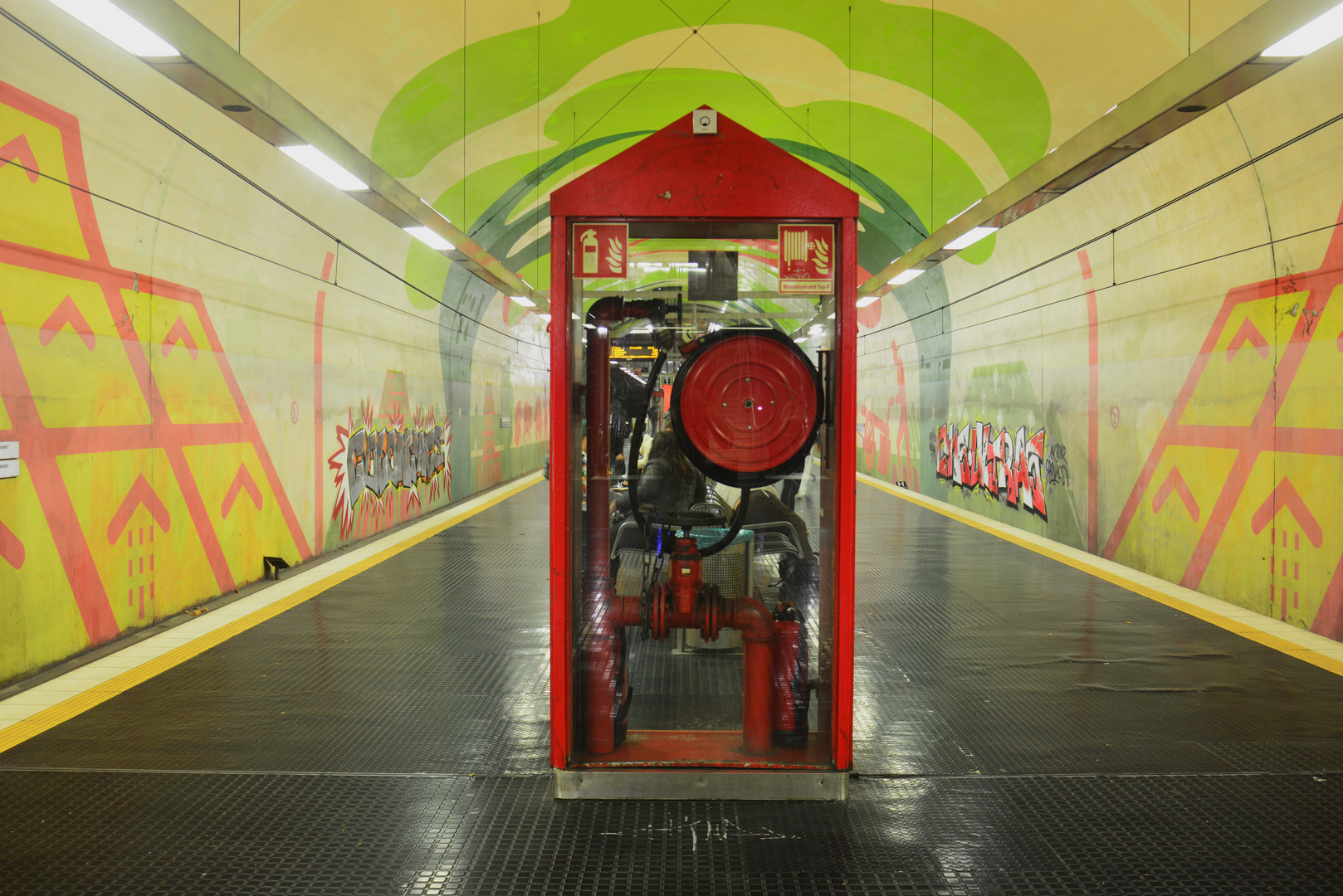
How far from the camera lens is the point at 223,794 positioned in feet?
11.1

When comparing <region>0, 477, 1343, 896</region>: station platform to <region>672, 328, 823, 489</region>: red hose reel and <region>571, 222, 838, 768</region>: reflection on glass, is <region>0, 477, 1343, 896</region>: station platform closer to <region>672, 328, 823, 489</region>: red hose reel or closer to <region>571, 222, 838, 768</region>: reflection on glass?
<region>571, 222, 838, 768</region>: reflection on glass

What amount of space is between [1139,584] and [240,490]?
26.5ft

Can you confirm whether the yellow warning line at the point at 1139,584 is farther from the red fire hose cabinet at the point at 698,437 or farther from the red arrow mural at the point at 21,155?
the red arrow mural at the point at 21,155

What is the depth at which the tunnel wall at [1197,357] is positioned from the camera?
569 cm

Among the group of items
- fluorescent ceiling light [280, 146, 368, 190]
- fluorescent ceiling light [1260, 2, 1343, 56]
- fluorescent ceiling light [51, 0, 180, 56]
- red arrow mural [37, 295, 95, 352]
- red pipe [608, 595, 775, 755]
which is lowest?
red pipe [608, 595, 775, 755]

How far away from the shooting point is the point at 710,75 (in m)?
8.73

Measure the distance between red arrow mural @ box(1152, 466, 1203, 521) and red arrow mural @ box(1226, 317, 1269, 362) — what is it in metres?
1.23

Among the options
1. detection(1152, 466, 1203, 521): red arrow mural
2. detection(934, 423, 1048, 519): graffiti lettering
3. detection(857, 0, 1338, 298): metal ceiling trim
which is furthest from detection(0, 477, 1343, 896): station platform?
detection(934, 423, 1048, 519): graffiti lettering

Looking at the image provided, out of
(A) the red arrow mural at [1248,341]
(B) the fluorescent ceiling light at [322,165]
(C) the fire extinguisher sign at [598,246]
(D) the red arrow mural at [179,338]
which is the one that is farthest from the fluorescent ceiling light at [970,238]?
(D) the red arrow mural at [179,338]

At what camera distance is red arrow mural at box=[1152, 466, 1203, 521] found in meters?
7.27

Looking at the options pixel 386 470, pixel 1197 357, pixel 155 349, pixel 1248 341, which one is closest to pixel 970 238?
pixel 1197 357

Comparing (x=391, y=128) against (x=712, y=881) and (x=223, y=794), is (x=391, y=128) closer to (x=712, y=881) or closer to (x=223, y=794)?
(x=223, y=794)

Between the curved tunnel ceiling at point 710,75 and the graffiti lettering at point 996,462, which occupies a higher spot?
the curved tunnel ceiling at point 710,75

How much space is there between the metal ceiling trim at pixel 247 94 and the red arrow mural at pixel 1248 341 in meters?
6.67
